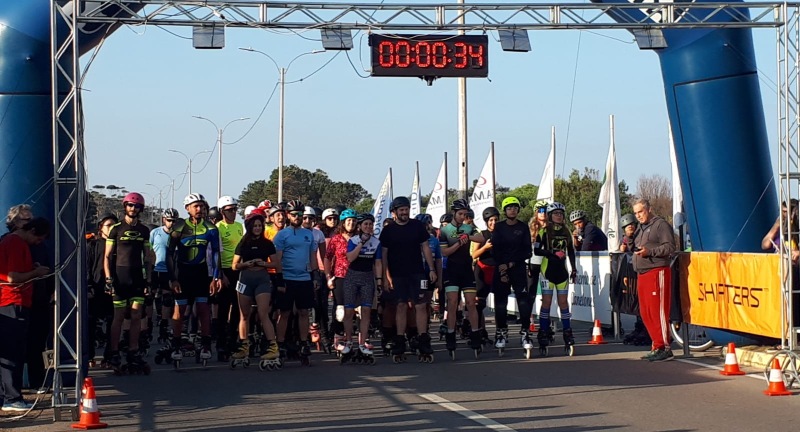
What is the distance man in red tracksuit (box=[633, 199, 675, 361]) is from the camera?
15.0 metres

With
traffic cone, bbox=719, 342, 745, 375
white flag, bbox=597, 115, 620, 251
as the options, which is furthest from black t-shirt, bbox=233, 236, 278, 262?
white flag, bbox=597, 115, 620, 251

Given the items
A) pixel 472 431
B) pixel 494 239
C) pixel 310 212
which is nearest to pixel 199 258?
pixel 310 212

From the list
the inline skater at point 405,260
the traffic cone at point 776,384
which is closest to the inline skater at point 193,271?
the inline skater at point 405,260

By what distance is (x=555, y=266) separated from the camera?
16359mm

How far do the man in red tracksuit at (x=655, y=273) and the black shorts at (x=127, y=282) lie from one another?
21.4 feet

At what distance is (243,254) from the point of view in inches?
588

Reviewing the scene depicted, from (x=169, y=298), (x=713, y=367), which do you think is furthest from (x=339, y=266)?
(x=713, y=367)

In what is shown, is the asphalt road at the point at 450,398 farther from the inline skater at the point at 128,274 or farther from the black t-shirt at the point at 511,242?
the black t-shirt at the point at 511,242

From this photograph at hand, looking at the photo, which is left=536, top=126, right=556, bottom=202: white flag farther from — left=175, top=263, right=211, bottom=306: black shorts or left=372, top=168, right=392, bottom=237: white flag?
left=175, top=263, right=211, bottom=306: black shorts

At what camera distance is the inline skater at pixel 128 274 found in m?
14.3

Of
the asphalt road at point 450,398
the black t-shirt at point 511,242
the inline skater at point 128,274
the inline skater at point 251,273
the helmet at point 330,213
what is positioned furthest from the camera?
the helmet at point 330,213

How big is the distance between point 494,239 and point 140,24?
5846 mm

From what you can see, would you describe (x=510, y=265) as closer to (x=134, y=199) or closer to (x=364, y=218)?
(x=364, y=218)

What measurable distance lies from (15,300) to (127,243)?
3.31m
